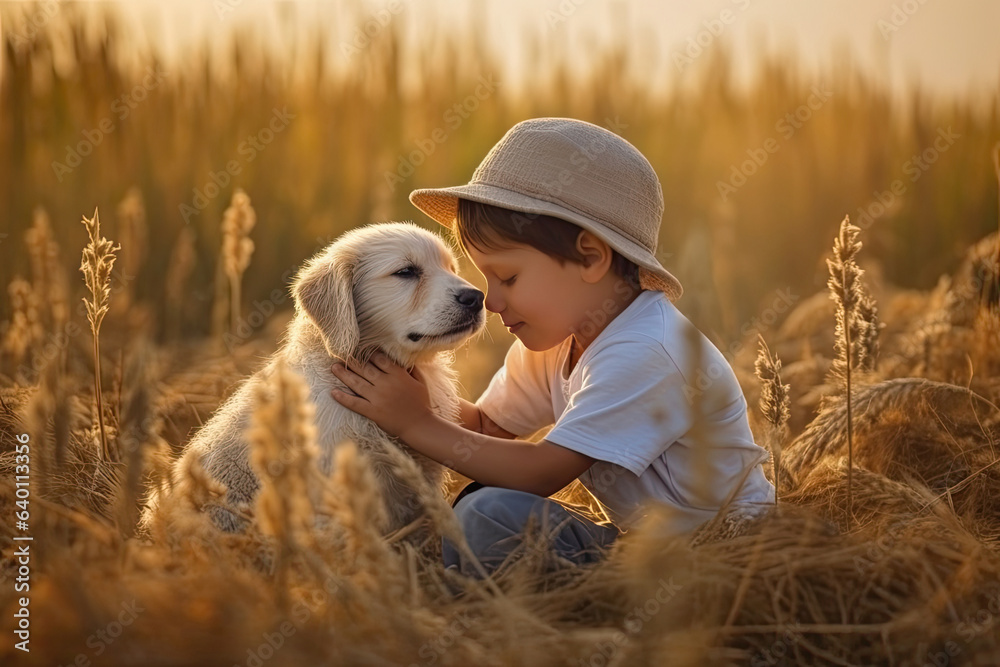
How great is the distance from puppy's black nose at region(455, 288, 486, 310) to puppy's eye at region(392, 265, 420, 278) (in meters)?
0.18

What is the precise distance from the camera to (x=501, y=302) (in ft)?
9.50

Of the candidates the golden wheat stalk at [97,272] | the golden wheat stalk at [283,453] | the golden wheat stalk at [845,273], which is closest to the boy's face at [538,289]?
the golden wheat stalk at [845,273]

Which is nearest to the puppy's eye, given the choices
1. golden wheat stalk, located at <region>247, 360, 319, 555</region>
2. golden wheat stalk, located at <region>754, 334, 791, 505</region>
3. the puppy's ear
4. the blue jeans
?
the puppy's ear

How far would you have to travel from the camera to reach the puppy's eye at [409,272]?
2930mm

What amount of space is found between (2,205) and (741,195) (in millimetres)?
4793

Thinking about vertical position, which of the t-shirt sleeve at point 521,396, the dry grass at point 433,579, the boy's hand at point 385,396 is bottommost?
the t-shirt sleeve at point 521,396

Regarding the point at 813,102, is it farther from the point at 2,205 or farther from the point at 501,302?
the point at 2,205

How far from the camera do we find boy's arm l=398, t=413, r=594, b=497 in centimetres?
254

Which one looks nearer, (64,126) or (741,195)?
(64,126)

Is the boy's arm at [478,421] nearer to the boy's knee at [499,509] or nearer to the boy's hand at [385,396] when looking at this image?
the boy's hand at [385,396]

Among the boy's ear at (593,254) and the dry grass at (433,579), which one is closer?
the dry grass at (433,579)

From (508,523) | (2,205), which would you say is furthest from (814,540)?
(2,205)

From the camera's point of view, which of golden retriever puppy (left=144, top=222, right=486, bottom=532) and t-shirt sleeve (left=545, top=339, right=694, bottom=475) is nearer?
t-shirt sleeve (left=545, top=339, right=694, bottom=475)

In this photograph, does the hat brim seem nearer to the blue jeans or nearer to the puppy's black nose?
the puppy's black nose
